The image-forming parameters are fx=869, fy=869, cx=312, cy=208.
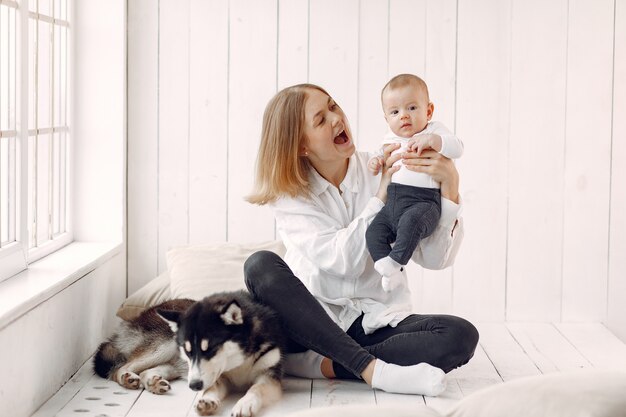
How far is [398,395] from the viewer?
258 cm

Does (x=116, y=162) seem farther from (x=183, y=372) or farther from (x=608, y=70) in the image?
(x=608, y=70)

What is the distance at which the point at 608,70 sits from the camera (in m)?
3.62

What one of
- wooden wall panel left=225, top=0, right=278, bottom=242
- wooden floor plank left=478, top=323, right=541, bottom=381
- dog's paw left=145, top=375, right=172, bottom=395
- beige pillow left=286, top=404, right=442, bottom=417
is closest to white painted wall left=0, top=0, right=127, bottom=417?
wooden wall panel left=225, top=0, right=278, bottom=242

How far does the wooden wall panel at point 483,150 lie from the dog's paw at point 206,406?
1579 mm

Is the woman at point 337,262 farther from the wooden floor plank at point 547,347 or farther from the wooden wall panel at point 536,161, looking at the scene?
the wooden wall panel at point 536,161

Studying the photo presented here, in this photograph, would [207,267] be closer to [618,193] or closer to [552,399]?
[618,193]

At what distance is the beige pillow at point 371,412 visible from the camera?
93 centimetres

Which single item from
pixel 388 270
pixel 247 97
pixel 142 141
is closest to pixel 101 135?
pixel 142 141

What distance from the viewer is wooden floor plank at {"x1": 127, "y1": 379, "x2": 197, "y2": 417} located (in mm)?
2445

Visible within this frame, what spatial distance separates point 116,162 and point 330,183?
1.12 meters

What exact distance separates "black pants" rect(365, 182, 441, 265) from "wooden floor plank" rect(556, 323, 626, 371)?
89cm

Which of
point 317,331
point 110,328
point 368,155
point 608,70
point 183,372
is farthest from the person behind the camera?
point 608,70

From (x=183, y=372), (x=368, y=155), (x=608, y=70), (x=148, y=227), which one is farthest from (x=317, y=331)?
(x=608, y=70)

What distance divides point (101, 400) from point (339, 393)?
0.71m
